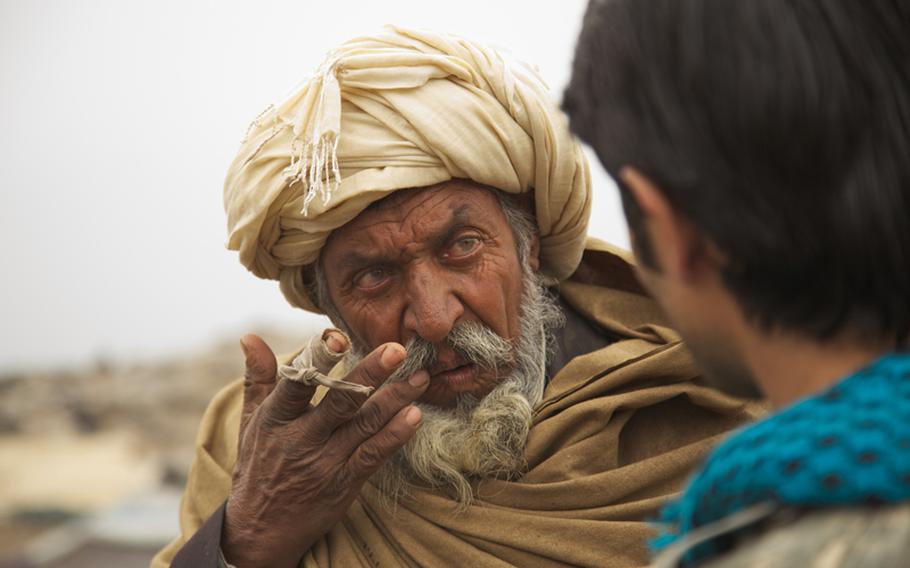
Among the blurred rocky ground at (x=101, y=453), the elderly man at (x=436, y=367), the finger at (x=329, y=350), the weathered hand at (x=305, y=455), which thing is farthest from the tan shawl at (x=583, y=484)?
the blurred rocky ground at (x=101, y=453)

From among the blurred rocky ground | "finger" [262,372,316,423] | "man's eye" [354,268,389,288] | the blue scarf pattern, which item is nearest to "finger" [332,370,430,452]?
"finger" [262,372,316,423]

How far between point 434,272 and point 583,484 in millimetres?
693

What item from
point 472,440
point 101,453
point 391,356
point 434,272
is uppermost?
point 434,272

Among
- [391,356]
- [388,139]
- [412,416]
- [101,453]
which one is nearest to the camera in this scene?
[391,356]

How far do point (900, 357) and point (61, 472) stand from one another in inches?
336

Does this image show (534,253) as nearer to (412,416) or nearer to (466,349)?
(466,349)

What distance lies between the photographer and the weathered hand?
2.68 metres

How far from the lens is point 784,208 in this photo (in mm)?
1229

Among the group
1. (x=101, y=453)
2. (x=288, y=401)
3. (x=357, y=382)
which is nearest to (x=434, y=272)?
(x=357, y=382)

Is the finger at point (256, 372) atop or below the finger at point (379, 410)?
atop

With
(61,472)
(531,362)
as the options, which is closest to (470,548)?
(531,362)

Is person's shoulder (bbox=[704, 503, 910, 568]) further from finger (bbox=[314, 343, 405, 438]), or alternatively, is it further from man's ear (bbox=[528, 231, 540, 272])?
man's ear (bbox=[528, 231, 540, 272])

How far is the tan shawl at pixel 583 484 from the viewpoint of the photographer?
2760mm

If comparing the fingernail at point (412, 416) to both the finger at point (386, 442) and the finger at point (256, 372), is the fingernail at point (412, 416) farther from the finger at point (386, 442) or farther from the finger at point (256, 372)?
the finger at point (256, 372)
